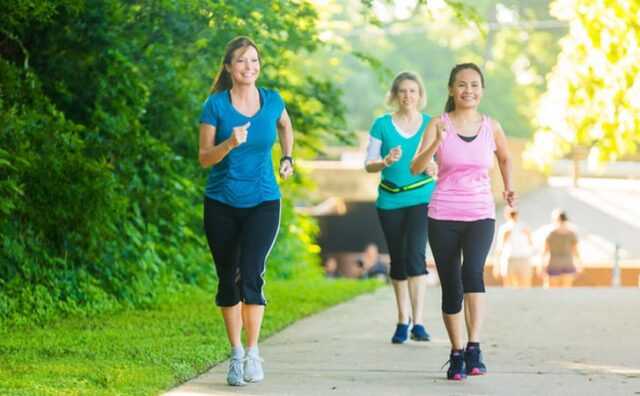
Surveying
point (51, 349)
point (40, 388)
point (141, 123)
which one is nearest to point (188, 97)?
point (141, 123)

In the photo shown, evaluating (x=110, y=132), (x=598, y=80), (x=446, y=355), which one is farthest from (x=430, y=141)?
(x=598, y=80)

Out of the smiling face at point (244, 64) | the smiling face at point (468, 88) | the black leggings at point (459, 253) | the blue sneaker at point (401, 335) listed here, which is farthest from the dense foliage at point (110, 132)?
the smiling face at point (468, 88)

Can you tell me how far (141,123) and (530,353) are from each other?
18.8 feet

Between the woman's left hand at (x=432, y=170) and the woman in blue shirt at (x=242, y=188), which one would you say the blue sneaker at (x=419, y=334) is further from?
the woman in blue shirt at (x=242, y=188)

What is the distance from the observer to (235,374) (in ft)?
26.2

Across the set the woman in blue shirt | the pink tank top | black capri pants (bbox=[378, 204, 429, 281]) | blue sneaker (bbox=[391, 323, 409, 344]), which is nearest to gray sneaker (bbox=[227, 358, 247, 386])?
the woman in blue shirt

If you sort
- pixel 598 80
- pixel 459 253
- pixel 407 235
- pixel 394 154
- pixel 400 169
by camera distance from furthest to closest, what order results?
pixel 598 80, pixel 407 235, pixel 400 169, pixel 394 154, pixel 459 253

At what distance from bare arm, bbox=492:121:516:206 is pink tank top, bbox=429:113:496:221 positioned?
72 millimetres

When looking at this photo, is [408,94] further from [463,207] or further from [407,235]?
[463,207]

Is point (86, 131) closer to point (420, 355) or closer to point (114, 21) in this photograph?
point (114, 21)

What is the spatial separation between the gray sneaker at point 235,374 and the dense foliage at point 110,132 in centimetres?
322

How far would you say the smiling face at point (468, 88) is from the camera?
8297mm

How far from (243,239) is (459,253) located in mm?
1294

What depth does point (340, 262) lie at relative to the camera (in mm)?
39750
